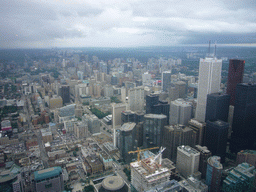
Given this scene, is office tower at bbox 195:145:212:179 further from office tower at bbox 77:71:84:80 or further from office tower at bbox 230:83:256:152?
office tower at bbox 77:71:84:80

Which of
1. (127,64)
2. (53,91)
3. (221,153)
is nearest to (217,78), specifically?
(221,153)

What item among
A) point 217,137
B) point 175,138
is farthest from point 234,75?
point 175,138

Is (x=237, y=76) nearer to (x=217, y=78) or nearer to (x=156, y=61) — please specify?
(x=217, y=78)

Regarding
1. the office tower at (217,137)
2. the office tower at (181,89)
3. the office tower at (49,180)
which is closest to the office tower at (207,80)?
the office tower at (217,137)

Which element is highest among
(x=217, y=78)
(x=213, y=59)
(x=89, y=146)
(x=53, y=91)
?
(x=213, y=59)

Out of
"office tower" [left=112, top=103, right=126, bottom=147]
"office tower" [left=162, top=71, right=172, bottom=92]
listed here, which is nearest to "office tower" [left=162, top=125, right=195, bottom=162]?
"office tower" [left=112, top=103, right=126, bottom=147]

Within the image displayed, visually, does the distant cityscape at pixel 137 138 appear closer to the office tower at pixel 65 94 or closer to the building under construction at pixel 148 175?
the building under construction at pixel 148 175
